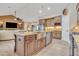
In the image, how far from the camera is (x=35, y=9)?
6.86 ft

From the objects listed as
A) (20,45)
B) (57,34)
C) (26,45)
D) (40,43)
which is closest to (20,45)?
(20,45)

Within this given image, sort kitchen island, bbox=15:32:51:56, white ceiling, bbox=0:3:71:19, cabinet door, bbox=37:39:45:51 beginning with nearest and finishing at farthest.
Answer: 1. white ceiling, bbox=0:3:71:19
2. kitchen island, bbox=15:32:51:56
3. cabinet door, bbox=37:39:45:51

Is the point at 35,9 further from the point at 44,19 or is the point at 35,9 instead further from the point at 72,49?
the point at 72,49

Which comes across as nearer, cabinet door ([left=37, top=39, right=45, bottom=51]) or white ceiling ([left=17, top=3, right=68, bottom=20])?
white ceiling ([left=17, top=3, right=68, bottom=20])

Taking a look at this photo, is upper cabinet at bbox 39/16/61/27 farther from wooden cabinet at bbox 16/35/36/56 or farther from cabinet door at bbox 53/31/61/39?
wooden cabinet at bbox 16/35/36/56

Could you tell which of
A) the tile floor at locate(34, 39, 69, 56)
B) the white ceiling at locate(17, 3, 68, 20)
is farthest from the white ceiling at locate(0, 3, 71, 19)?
the tile floor at locate(34, 39, 69, 56)

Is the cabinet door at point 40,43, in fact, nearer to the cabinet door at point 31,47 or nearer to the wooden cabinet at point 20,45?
the cabinet door at point 31,47

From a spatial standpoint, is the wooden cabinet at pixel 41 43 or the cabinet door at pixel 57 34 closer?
the cabinet door at pixel 57 34

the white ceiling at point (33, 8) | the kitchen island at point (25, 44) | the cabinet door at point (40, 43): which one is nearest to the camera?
the white ceiling at point (33, 8)

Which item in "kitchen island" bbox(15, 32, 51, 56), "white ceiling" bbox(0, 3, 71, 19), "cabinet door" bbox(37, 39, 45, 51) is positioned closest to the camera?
"white ceiling" bbox(0, 3, 71, 19)

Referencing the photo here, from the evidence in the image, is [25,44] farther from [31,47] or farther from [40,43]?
[40,43]

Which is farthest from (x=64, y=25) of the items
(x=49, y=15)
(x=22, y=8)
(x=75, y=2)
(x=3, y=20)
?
(x=3, y=20)

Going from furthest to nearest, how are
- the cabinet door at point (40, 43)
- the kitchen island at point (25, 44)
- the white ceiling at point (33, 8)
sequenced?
the cabinet door at point (40, 43)
the kitchen island at point (25, 44)
the white ceiling at point (33, 8)

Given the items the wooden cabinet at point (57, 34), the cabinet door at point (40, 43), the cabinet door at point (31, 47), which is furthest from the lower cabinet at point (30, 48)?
the wooden cabinet at point (57, 34)
